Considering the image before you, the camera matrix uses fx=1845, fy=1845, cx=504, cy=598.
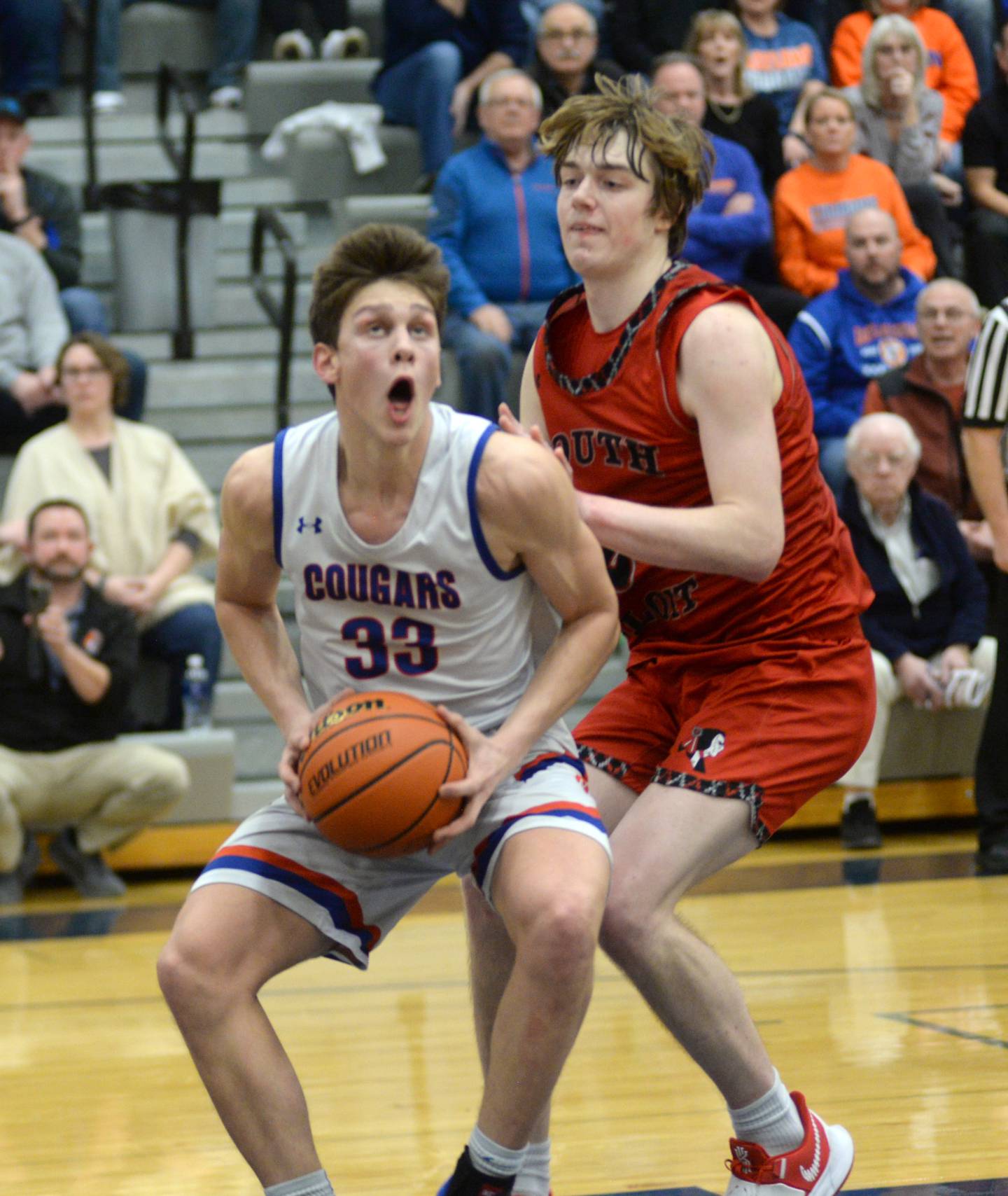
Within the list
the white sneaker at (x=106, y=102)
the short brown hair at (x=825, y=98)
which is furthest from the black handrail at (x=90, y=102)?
the short brown hair at (x=825, y=98)

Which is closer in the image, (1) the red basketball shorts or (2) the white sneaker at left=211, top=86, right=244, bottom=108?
(1) the red basketball shorts

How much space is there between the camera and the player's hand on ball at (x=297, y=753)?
275cm

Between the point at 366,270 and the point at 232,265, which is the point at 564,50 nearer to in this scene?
the point at 232,265

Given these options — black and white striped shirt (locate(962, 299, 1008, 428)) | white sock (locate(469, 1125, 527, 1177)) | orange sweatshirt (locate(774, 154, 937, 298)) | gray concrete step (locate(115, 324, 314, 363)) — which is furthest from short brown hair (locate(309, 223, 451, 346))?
gray concrete step (locate(115, 324, 314, 363))

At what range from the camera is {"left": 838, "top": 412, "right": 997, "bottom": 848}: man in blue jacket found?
677cm

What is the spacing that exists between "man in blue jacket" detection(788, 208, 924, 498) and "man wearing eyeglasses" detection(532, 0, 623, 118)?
1.47m

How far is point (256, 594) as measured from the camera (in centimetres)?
300

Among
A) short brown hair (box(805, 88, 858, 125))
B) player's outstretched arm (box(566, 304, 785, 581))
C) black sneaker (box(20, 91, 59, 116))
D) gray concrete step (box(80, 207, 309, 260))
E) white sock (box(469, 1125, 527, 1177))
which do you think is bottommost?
gray concrete step (box(80, 207, 309, 260))

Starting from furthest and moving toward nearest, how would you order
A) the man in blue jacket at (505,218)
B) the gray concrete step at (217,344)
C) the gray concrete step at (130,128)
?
the gray concrete step at (130,128) → the gray concrete step at (217,344) → the man in blue jacket at (505,218)

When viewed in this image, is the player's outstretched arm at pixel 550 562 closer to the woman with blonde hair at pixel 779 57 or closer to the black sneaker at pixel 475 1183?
the black sneaker at pixel 475 1183

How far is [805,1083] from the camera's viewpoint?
3.84 meters

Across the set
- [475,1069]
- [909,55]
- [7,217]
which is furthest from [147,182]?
[475,1069]

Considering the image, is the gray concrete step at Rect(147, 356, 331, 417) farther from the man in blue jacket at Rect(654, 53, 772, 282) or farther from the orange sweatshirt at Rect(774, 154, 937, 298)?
the orange sweatshirt at Rect(774, 154, 937, 298)

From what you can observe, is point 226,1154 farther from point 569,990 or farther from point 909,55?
point 909,55
